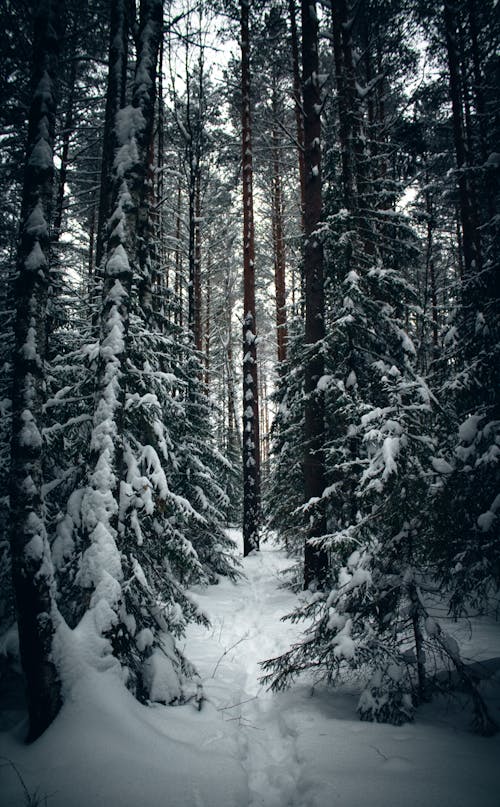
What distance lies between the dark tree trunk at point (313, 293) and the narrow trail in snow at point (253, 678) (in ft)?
4.39

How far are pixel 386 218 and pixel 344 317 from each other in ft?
9.36

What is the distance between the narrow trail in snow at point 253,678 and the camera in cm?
298

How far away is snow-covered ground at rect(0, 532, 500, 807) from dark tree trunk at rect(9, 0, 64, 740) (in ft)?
1.20

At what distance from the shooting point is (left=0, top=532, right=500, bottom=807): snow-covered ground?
97.2 inches

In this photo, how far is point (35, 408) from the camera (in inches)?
130

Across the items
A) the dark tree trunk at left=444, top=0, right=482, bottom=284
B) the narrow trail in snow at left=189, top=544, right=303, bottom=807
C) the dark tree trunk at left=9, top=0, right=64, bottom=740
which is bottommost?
the narrow trail in snow at left=189, top=544, right=303, bottom=807

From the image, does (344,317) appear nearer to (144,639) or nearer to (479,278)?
(479,278)

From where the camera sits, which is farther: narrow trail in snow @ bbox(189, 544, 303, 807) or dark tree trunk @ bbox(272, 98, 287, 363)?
dark tree trunk @ bbox(272, 98, 287, 363)

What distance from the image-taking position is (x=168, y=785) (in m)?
2.59

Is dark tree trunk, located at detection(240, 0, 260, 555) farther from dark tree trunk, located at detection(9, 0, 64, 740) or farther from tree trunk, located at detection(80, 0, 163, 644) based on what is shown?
dark tree trunk, located at detection(9, 0, 64, 740)

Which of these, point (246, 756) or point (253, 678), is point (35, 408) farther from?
point (253, 678)

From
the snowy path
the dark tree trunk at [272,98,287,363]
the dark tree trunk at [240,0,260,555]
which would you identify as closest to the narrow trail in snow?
the snowy path

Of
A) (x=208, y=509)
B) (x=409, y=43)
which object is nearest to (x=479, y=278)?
(x=208, y=509)

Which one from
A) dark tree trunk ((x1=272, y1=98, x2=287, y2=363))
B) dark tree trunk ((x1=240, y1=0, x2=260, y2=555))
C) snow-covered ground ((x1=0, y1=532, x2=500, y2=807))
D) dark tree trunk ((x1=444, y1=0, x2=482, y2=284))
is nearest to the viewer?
snow-covered ground ((x1=0, y1=532, x2=500, y2=807))
